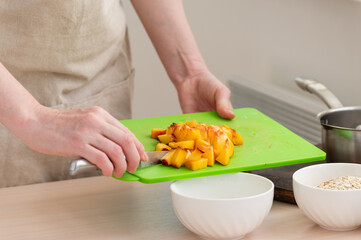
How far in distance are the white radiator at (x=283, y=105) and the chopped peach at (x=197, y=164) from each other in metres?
1.14

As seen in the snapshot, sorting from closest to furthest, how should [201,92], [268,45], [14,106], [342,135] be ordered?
[14,106] → [342,135] → [201,92] → [268,45]

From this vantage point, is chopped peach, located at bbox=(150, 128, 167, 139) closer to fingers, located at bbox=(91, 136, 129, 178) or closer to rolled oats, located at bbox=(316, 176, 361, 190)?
fingers, located at bbox=(91, 136, 129, 178)

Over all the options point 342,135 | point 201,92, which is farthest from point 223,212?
point 201,92

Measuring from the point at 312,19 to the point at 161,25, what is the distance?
820mm

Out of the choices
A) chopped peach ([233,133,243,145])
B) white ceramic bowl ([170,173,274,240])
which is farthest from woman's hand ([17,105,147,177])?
chopped peach ([233,133,243,145])

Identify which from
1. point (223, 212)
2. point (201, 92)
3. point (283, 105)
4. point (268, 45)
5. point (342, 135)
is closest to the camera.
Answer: point (223, 212)

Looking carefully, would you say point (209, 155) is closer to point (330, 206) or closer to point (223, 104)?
point (330, 206)

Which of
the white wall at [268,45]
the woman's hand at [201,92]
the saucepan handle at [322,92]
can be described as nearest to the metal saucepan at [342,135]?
the saucepan handle at [322,92]

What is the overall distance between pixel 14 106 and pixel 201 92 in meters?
0.58

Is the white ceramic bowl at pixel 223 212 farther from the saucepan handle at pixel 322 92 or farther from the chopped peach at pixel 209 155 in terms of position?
the saucepan handle at pixel 322 92

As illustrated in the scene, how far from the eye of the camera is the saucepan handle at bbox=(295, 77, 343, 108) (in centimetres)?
→ 133

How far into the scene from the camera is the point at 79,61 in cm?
142

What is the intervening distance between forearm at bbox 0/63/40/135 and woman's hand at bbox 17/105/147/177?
0.01 m

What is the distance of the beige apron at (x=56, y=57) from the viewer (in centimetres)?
132
